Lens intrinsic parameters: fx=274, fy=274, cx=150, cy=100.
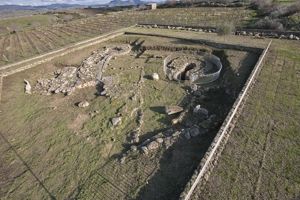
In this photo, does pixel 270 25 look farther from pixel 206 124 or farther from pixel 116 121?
pixel 116 121

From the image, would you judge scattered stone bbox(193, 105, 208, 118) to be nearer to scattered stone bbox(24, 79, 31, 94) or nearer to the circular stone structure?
the circular stone structure

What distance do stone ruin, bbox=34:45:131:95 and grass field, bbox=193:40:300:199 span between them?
11.2 m

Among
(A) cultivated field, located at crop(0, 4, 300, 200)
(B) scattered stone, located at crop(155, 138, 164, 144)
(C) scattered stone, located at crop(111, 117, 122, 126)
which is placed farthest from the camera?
(C) scattered stone, located at crop(111, 117, 122, 126)

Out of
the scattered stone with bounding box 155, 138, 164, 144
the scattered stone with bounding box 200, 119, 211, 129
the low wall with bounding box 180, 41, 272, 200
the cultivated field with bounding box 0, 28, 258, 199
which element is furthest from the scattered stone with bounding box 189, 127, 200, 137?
the low wall with bounding box 180, 41, 272, 200

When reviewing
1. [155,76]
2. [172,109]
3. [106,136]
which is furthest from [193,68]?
[106,136]

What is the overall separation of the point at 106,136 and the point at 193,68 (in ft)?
36.3

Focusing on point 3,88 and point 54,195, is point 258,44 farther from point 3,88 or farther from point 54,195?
point 3,88

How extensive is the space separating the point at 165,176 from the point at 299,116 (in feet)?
25.9

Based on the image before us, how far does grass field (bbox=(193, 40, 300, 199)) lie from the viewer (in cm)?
→ 1055

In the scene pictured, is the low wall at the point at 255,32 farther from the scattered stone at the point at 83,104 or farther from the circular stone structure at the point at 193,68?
the scattered stone at the point at 83,104

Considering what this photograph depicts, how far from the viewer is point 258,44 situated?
82.2ft

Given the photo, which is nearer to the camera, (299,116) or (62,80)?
(299,116)

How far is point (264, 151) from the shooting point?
12.4 m

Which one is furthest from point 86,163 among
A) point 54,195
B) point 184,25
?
point 184,25
